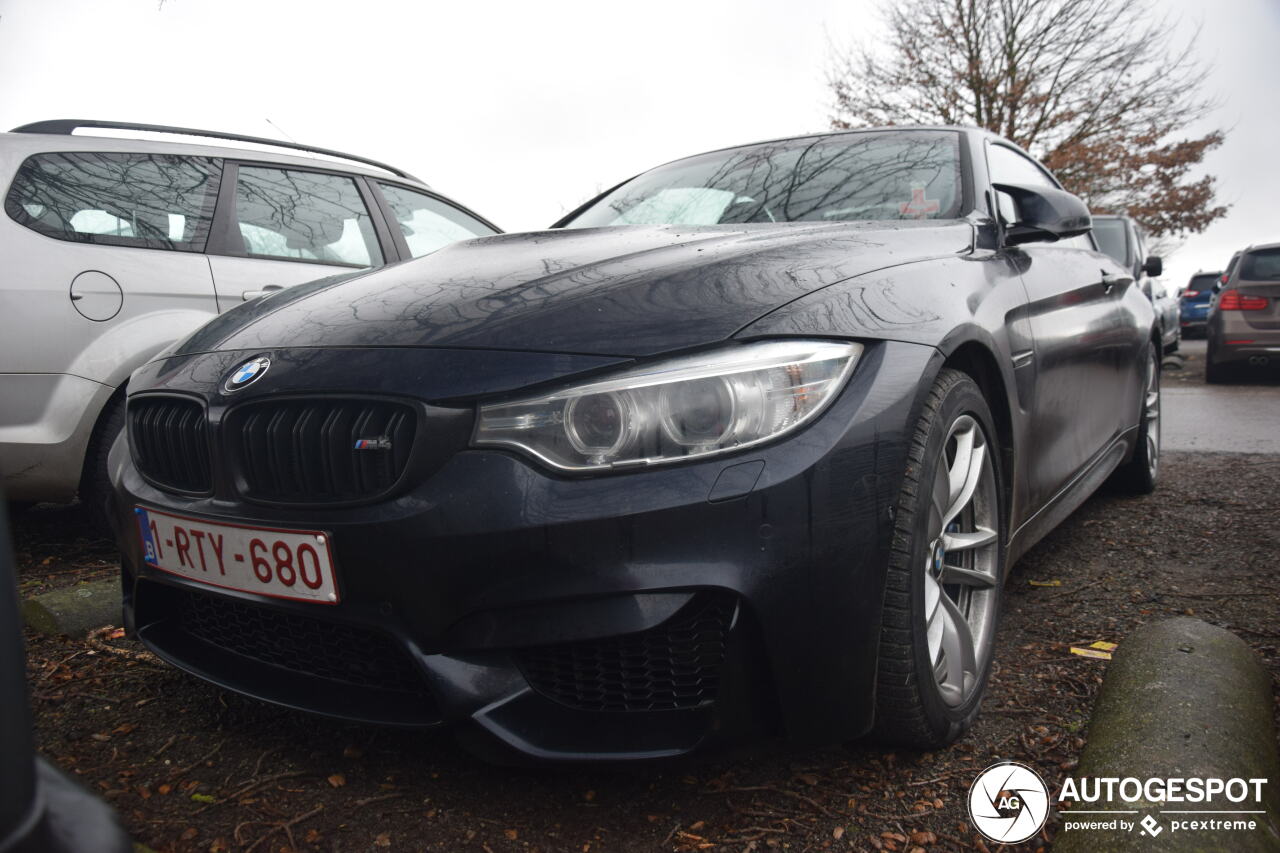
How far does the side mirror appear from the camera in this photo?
8.41ft

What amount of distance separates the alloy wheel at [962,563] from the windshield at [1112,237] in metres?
8.52

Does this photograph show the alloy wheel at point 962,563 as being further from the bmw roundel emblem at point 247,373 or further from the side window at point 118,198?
the side window at point 118,198

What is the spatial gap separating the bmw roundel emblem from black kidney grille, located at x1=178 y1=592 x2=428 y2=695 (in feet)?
1.26

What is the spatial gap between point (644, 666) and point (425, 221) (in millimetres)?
3457

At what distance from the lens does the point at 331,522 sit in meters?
1.53

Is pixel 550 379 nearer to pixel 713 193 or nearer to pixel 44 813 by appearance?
pixel 44 813

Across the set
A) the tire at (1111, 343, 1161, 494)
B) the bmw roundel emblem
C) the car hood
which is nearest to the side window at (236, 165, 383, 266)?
the car hood

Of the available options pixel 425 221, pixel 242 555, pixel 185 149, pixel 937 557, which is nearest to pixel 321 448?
pixel 242 555

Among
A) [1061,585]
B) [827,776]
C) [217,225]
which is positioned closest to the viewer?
[827,776]

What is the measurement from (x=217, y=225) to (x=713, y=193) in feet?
6.36

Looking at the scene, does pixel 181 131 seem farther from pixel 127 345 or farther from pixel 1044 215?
pixel 1044 215

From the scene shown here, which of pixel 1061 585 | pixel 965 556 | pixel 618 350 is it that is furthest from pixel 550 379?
pixel 1061 585

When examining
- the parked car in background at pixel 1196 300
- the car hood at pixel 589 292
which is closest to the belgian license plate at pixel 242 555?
the car hood at pixel 589 292

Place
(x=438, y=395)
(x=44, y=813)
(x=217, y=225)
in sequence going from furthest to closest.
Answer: (x=217, y=225), (x=438, y=395), (x=44, y=813)
